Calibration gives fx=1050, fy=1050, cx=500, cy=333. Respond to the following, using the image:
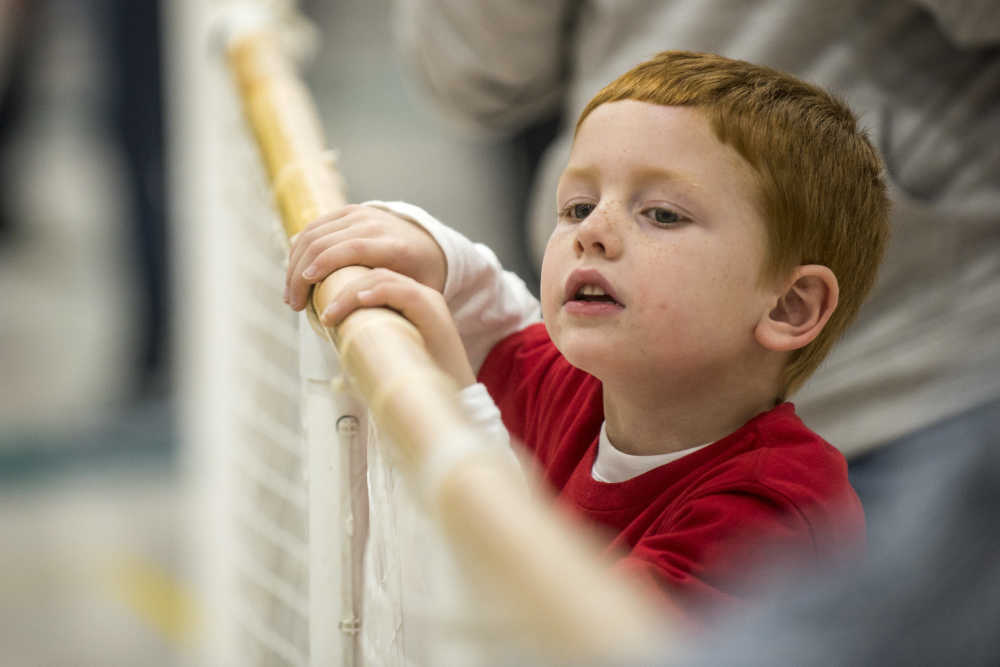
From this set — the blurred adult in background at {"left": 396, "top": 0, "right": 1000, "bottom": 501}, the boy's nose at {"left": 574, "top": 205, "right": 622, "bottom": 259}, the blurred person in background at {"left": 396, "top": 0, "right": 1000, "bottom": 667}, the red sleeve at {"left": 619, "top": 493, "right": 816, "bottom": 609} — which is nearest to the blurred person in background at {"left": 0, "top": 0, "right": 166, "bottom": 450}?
the blurred person in background at {"left": 396, "top": 0, "right": 1000, "bottom": 667}

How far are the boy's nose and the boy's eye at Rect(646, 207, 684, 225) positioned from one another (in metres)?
0.02

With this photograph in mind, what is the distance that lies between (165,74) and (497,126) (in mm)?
1695

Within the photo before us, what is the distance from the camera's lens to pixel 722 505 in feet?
1.86

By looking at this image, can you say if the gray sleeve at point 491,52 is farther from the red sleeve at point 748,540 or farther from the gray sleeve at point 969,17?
the red sleeve at point 748,540

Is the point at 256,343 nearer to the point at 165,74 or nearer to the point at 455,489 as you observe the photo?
the point at 455,489

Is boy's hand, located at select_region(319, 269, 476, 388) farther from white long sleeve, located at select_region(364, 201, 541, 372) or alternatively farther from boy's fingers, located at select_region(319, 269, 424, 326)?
white long sleeve, located at select_region(364, 201, 541, 372)

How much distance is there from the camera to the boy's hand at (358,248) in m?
0.61

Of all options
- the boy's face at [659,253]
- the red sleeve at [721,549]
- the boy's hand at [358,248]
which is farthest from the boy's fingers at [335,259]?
the red sleeve at [721,549]

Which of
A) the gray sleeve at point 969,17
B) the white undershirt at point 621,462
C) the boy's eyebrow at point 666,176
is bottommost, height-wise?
the white undershirt at point 621,462

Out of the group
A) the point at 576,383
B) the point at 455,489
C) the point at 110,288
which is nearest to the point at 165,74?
the point at 110,288

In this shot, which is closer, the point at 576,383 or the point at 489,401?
the point at 489,401

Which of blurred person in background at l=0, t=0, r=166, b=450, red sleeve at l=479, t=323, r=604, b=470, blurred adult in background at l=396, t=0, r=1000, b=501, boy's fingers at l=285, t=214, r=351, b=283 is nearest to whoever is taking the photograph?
boy's fingers at l=285, t=214, r=351, b=283

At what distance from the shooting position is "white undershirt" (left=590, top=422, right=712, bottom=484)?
0.66m

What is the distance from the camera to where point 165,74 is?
275 cm
